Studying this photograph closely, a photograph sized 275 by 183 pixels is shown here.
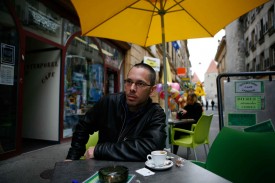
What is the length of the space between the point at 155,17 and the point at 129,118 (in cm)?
208

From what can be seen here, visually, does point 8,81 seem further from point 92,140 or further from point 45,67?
point 92,140

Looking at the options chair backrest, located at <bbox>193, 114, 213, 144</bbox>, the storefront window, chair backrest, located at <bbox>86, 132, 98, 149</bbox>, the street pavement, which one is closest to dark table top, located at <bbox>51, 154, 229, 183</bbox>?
chair backrest, located at <bbox>86, 132, 98, 149</bbox>

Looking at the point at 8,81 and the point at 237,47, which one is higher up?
the point at 237,47

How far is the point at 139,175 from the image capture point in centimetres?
123

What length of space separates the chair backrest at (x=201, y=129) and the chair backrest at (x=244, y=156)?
2.21m

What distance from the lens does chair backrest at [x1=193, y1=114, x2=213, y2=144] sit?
13.7 feet

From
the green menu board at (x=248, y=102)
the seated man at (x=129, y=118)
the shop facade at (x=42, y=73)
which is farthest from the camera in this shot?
the shop facade at (x=42, y=73)

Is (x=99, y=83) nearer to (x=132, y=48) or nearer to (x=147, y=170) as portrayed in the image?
(x=132, y=48)

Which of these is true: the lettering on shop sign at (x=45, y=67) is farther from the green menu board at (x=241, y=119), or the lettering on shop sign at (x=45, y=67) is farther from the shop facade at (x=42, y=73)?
the green menu board at (x=241, y=119)

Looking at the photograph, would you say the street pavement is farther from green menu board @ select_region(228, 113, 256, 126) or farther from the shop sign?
the shop sign

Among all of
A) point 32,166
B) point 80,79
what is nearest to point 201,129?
point 32,166

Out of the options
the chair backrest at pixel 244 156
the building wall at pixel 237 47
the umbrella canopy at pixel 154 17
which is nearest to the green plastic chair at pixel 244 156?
the chair backrest at pixel 244 156

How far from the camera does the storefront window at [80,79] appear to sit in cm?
631

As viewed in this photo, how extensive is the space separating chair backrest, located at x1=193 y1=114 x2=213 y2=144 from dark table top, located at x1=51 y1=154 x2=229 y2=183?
285cm
